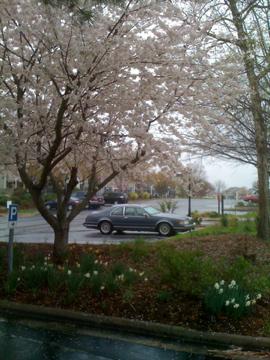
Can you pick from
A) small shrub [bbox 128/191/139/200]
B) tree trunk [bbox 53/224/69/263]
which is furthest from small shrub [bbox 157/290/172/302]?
small shrub [bbox 128/191/139/200]

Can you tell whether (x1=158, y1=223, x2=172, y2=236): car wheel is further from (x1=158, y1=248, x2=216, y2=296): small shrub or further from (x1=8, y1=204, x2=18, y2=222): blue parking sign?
(x1=158, y1=248, x2=216, y2=296): small shrub

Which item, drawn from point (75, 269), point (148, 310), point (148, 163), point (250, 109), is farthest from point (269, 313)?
point (250, 109)

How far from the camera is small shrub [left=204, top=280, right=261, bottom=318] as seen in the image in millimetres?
6734

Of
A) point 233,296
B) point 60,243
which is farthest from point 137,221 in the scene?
point 233,296

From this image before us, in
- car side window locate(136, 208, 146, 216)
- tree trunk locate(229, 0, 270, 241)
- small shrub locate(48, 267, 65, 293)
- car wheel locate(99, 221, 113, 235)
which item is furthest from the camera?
car wheel locate(99, 221, 113, 235)

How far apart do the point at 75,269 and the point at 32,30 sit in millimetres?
3999

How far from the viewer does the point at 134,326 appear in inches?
275

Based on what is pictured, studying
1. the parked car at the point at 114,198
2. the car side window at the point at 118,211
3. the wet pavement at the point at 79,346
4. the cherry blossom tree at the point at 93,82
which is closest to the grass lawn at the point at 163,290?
the wet pavement at the point at 79,346

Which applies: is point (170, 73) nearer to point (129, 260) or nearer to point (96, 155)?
point (96, 155)

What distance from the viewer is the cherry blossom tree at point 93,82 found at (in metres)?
7.80

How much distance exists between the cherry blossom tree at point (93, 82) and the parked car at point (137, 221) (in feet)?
36.6

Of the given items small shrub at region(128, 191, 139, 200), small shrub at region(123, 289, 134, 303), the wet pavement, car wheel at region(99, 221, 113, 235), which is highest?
small shrub at region(128, 191, 139, 200)

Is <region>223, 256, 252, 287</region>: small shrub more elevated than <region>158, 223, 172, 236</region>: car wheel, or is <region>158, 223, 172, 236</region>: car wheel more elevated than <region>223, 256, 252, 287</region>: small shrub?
<region>158, 223, 172, 236</region>: car wheel

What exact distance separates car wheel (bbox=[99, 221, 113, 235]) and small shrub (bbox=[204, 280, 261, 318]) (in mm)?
14828
